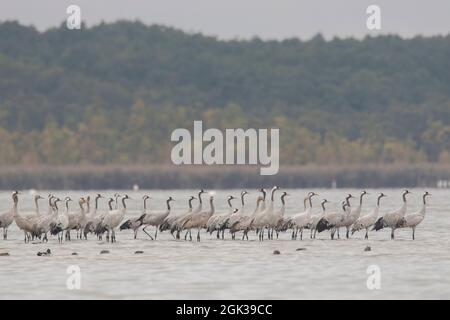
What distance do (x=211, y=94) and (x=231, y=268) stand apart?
107 metres

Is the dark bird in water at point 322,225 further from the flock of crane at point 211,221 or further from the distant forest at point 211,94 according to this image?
the distant forest at point 211,94

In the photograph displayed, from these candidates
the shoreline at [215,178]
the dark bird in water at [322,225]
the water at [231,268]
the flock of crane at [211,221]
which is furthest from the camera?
the shoreline at [215,178]

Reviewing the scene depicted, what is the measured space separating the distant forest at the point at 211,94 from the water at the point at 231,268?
68.1 meters

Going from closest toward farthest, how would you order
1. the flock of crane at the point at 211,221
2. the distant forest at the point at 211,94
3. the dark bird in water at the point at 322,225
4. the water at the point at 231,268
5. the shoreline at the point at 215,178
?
1. the water at the point at 231,268
2. the flock of crane at the point at 211,221
3. the dark bird in water at the point at 322,225
4. the shoreline at the point at 215,178
5. the distant forest at the point at 211,94

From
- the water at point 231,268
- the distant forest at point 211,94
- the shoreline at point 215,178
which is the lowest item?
the water at point 231,268

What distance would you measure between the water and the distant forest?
223ft

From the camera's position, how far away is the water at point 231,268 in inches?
801

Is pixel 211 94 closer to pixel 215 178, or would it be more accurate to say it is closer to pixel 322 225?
pixel 215 178

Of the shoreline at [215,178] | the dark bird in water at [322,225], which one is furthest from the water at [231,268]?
the shoreline at [215,178]

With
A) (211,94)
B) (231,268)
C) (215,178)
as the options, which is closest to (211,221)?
(231,268)

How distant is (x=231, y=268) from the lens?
936 inches

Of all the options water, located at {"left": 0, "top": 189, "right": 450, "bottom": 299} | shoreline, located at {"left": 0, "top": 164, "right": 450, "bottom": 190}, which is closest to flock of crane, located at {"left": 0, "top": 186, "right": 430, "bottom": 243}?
water, located at {"left": 0, "top": 189, "right": 450, "bottom": 299}

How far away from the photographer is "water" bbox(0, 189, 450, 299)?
801 inches
